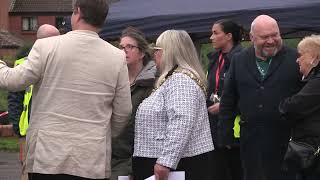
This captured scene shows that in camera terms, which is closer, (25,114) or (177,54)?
(177,54)

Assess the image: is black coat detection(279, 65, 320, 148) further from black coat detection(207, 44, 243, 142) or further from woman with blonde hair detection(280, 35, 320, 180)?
black coat detection(207, 44, 243, 142)

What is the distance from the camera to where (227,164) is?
21.7ft

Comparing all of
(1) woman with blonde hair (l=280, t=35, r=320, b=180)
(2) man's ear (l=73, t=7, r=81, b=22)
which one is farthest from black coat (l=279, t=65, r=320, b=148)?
(2) man's ear (l=73, t=7, r=81, b=22)

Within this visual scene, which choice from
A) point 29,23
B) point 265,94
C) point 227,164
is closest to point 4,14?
point 29,23

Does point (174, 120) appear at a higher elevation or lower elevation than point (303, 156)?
higher

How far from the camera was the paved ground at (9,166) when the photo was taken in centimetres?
1266

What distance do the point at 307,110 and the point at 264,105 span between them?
1.51 feet

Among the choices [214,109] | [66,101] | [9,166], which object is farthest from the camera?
[9,166]

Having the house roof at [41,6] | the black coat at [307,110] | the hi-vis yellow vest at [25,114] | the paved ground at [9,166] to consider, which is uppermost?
the black coat at [307,110]

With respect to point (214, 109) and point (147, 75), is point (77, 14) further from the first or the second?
point (214, 109)

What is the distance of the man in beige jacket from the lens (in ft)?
12.8

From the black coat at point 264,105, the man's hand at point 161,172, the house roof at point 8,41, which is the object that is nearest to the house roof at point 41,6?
the house roof at point 8,41

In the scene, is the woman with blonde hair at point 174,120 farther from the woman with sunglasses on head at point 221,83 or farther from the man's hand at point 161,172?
the woman with sunglasses on head at point 221,83

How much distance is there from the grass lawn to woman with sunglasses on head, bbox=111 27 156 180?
12830mm
